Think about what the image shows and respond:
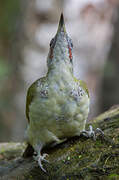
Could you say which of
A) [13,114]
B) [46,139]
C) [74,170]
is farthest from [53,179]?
[13,114]

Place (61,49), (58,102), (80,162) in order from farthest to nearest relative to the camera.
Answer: (61,49), (58,102), (80,162)

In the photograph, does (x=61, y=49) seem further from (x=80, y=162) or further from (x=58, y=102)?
(x=80, y=162)

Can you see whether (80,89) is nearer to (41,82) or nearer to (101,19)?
(41,82)

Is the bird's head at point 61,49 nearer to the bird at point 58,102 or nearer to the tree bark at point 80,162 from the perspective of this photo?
the bird at point 58,102

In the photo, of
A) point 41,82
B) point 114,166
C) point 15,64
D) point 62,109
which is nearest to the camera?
point 114,166

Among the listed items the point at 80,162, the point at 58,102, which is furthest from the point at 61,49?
the point at 80,162
